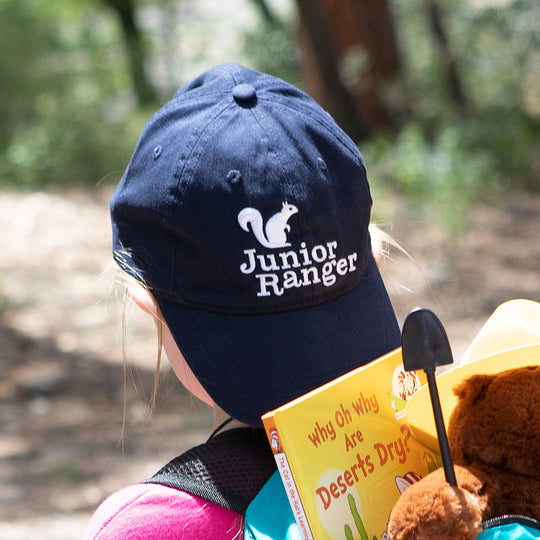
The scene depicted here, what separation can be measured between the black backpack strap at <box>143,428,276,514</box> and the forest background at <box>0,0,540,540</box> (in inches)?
13.8

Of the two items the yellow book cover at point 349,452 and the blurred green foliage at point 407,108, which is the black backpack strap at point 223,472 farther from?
the blurred green foliage at point 407,108

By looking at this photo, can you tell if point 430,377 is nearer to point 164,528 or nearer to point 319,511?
point 319,511

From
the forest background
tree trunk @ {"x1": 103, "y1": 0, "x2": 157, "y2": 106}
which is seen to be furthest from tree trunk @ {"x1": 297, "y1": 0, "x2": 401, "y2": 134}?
tree trunk @ {"x1": 103, "y1": 0, "x2": 157, "y2": 106}

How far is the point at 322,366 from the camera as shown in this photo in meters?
1.33

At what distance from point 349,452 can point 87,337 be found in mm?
5400

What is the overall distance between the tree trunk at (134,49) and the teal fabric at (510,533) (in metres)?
15.5

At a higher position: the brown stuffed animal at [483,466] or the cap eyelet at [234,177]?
the cap eyelet at [234,177]

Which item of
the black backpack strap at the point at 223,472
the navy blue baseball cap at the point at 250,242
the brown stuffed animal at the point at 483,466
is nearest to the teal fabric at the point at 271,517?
the black backpack strap at the point at 223,472

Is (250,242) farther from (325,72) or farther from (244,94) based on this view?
(325,72)

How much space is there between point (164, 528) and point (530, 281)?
6.18m

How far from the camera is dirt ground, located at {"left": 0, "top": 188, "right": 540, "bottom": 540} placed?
4.39m

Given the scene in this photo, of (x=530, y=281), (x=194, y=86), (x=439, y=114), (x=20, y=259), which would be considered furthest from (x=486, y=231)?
(x=194, y=86)

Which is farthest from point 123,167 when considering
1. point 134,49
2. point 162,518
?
point 134,49

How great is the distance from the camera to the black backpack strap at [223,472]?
1.22 meters
